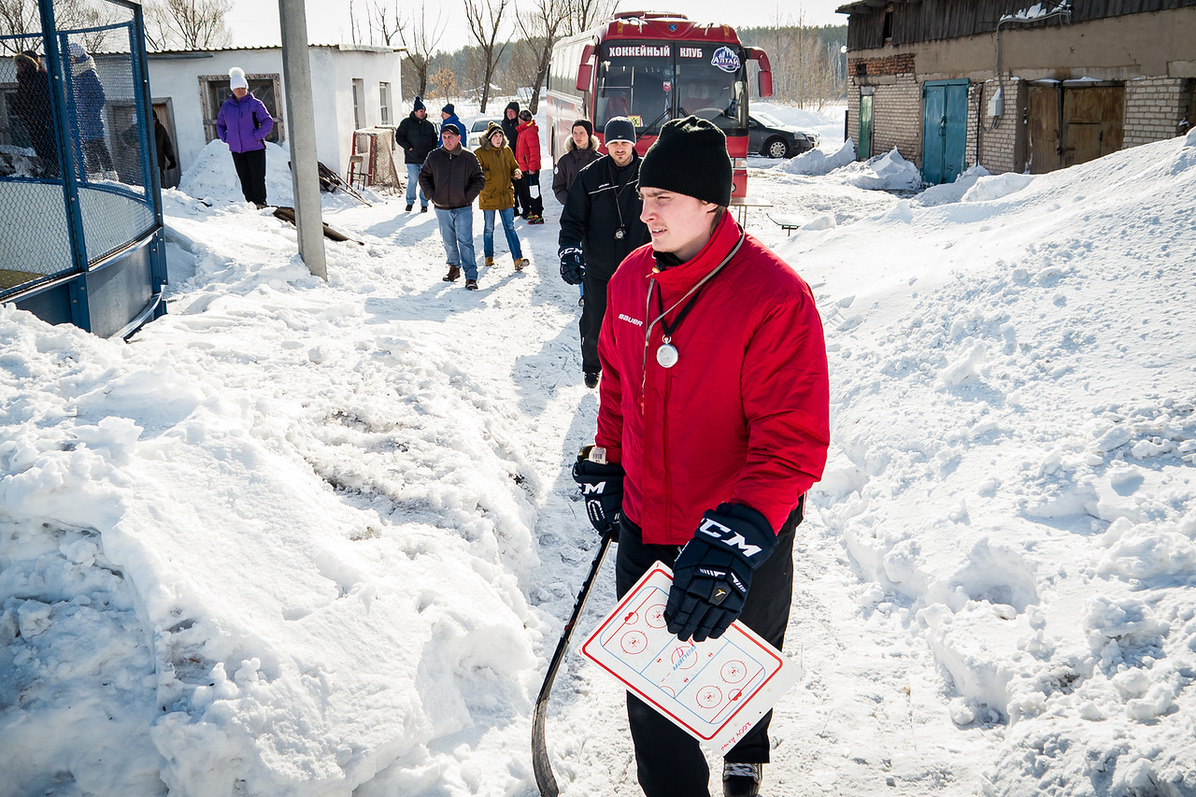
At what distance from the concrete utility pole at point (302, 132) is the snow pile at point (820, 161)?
16968mm

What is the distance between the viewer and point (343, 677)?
8.86 feet

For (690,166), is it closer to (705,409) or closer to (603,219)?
(705,409)

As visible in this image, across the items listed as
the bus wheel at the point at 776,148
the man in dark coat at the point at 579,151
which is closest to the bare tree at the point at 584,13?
the bus wheel at the point at 776,148

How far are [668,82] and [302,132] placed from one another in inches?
268

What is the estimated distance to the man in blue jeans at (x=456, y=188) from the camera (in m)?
9.49

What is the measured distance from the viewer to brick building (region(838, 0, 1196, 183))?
12.2 meters

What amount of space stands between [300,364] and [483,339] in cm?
255

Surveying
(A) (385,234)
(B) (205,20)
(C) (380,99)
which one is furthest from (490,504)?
(B) (205,20)

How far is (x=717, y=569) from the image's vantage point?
1954mm

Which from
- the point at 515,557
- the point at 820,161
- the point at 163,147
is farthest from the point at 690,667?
the point at 820,161

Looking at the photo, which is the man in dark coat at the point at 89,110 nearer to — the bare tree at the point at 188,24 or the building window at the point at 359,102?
the building window at the point at 359,102

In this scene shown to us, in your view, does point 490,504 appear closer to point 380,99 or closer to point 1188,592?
point 1188,592

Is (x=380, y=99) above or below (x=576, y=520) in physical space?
above

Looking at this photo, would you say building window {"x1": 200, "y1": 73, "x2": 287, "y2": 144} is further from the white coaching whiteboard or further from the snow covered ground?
the white coaching whiteboard
